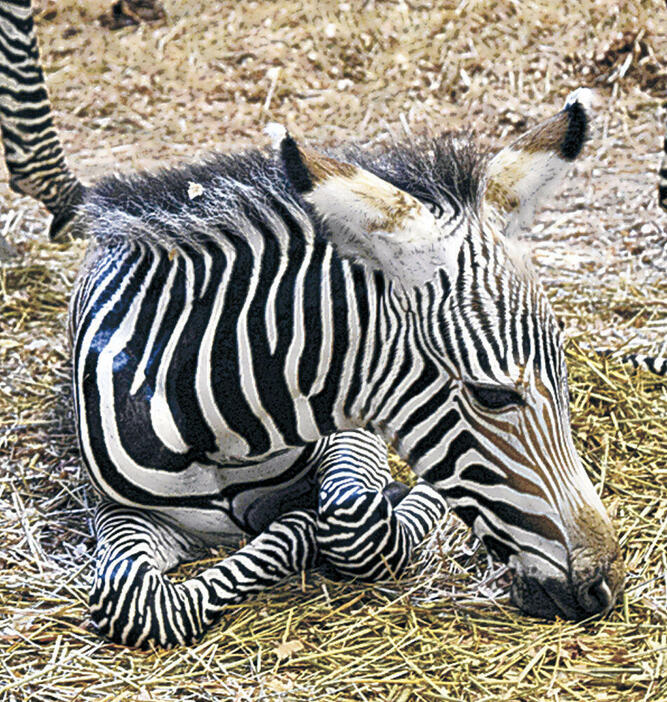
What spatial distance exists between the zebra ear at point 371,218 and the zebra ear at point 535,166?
12.2 inches

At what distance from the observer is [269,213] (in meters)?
3.39

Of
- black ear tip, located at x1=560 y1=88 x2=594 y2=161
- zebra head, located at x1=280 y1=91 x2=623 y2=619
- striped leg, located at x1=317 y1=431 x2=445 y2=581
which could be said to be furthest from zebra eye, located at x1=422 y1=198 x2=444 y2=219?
striped leg, located at x1=317 y1=431 x2=445 y2=581

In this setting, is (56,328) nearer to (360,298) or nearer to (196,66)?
(360,298)

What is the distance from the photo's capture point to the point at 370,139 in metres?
9.55

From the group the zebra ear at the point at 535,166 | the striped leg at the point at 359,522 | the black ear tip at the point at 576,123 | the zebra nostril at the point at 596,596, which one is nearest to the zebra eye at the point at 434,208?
the zebra ear at the point at 535,166

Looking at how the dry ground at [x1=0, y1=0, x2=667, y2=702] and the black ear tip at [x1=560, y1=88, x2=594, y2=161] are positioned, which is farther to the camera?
the dry ground at [x1=0, y1=0, x2=667, y2=702]

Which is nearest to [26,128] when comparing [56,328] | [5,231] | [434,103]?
[5,231]

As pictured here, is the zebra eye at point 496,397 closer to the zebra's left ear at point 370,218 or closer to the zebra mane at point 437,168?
the zebra's left ear at point 370,218

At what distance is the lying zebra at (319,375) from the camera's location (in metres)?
3.09

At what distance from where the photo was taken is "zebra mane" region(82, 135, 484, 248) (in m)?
3.26

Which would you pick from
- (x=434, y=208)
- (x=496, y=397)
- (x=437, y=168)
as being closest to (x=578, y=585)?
(x=496, y=397)

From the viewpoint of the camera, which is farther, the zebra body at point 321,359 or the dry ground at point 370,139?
the dry ground at point 370,139

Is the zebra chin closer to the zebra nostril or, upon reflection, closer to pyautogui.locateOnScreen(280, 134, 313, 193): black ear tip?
the zebra nostril

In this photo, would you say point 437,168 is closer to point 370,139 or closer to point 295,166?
point 295,166
